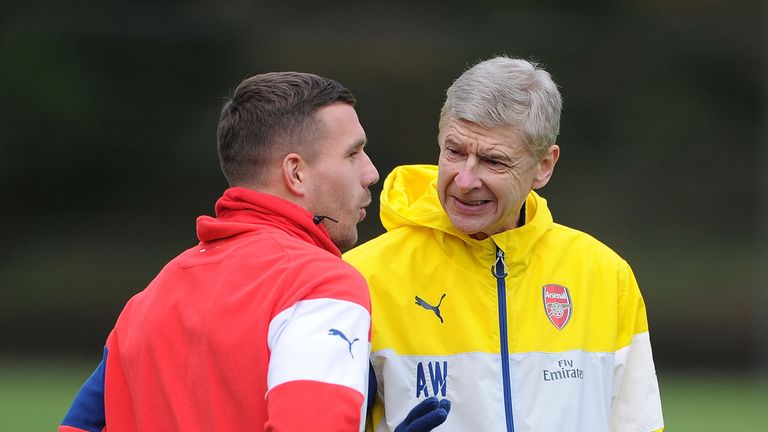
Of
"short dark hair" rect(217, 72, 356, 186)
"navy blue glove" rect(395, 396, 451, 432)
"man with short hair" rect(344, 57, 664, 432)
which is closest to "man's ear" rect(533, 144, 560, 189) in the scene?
"man with short hair" rect(344, 57, 664, 432)

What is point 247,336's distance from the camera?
1.88 meters

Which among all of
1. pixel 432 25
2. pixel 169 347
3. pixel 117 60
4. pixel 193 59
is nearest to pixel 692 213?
pixel 432 25

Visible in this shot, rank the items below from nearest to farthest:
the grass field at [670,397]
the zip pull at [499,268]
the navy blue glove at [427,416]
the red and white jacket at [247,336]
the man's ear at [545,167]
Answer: the red and white jacket at [247,336], the navy blue glove at [427,416], the zip pull at [499,268], the man's ear at [545,167], the grass field at [670,397]

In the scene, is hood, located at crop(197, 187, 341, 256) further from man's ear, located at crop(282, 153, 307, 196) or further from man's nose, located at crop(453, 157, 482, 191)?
man's nose, located at crop(453, 157, 482, 191)

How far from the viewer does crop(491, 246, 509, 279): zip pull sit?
2.54m

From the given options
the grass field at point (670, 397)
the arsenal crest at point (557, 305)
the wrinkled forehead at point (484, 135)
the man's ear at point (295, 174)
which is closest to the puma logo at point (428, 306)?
the arsenal crest at point (557, 305)

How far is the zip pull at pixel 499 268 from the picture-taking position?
100 inches

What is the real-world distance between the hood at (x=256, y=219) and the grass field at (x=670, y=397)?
186 inches

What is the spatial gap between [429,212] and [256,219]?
1.99 feet

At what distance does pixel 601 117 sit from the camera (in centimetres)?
898

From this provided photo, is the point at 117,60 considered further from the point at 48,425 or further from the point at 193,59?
the point at 48,425

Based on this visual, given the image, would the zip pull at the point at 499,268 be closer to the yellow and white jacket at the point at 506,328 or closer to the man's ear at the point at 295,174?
the yellow and white jacket at the point at 506,328

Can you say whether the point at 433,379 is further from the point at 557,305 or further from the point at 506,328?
the point at 557,305

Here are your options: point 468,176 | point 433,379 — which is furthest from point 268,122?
point 433,379
